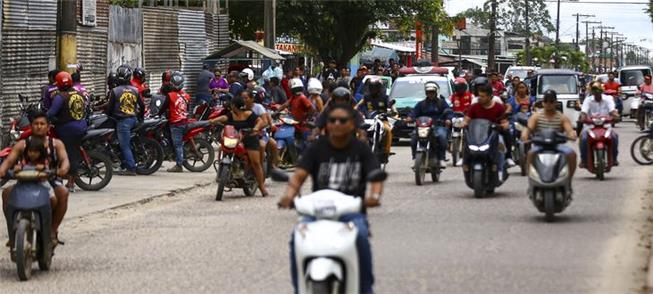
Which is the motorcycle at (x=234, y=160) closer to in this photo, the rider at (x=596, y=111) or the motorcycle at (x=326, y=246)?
the rider at (x=596, y=111)

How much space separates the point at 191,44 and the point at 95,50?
8.03 meters

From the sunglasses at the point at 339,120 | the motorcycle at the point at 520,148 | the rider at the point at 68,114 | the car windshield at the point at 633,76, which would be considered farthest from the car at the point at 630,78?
the sunglasses at the point at 339,120

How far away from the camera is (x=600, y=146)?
2186 cm

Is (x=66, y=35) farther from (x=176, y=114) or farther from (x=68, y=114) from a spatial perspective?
(x=176, y=114)

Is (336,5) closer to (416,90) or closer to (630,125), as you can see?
(630,125)

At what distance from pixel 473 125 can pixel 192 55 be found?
62.2 ft

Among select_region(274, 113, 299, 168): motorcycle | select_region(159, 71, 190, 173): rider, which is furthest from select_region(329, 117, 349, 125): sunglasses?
select_region(159, 71, 190, 173): rider

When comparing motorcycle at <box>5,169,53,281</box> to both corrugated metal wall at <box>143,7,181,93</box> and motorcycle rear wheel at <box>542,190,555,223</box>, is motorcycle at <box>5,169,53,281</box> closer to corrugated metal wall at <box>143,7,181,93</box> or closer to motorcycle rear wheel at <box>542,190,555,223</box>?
motorcycle rear wheel at <box>542,190,555,223</box>

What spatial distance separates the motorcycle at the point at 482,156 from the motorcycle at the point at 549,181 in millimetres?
2509

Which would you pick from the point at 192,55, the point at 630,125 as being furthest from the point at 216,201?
the point at 630,125

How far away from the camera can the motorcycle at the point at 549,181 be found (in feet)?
52.5

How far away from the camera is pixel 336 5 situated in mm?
53250

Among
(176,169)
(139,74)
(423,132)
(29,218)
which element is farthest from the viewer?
(139,74)

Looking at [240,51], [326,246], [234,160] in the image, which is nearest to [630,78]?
[240,51]
